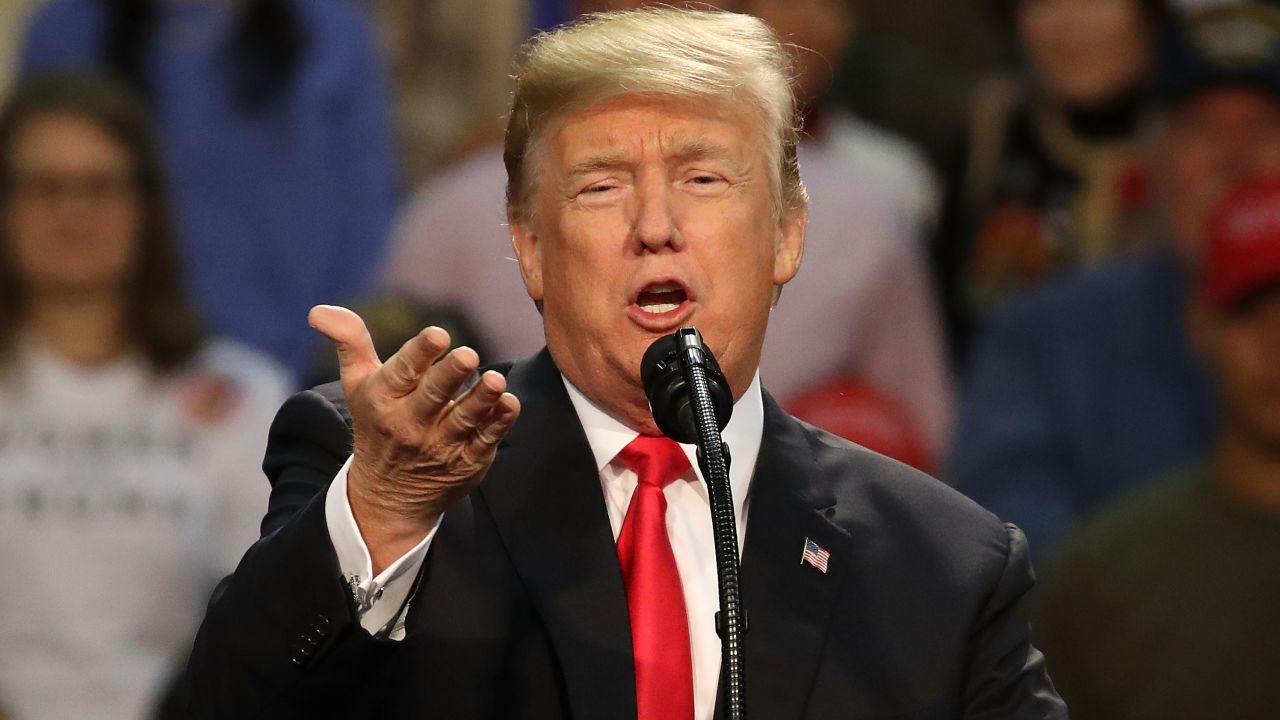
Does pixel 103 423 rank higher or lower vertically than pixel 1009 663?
lower

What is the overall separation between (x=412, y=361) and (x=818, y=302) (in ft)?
8.56

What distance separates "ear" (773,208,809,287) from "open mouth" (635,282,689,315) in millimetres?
130

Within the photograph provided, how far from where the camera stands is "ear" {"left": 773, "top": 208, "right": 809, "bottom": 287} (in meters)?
1.97

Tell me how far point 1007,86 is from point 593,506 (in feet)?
10.3

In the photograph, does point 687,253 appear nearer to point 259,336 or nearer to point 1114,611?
point 1114,611

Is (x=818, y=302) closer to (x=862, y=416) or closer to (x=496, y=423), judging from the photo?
(x=862, y=416)

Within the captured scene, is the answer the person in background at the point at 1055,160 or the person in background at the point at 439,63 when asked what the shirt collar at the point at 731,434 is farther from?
the person in background at the point at 439,63

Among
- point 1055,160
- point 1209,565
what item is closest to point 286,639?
point 1209,565

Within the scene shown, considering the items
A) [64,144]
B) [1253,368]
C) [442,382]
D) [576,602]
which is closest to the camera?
[442,382]

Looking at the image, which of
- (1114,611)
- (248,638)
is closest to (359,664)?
(248,638)

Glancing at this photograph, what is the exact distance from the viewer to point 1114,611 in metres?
3.59

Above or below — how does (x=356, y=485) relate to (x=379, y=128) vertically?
above

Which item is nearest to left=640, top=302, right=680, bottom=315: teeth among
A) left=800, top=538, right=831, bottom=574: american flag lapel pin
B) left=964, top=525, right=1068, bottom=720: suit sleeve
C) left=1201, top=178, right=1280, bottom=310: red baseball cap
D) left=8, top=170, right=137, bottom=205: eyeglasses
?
left=800, top=538, right=831, bottom=574: american flag lapel pin

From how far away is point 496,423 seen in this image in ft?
5.21
